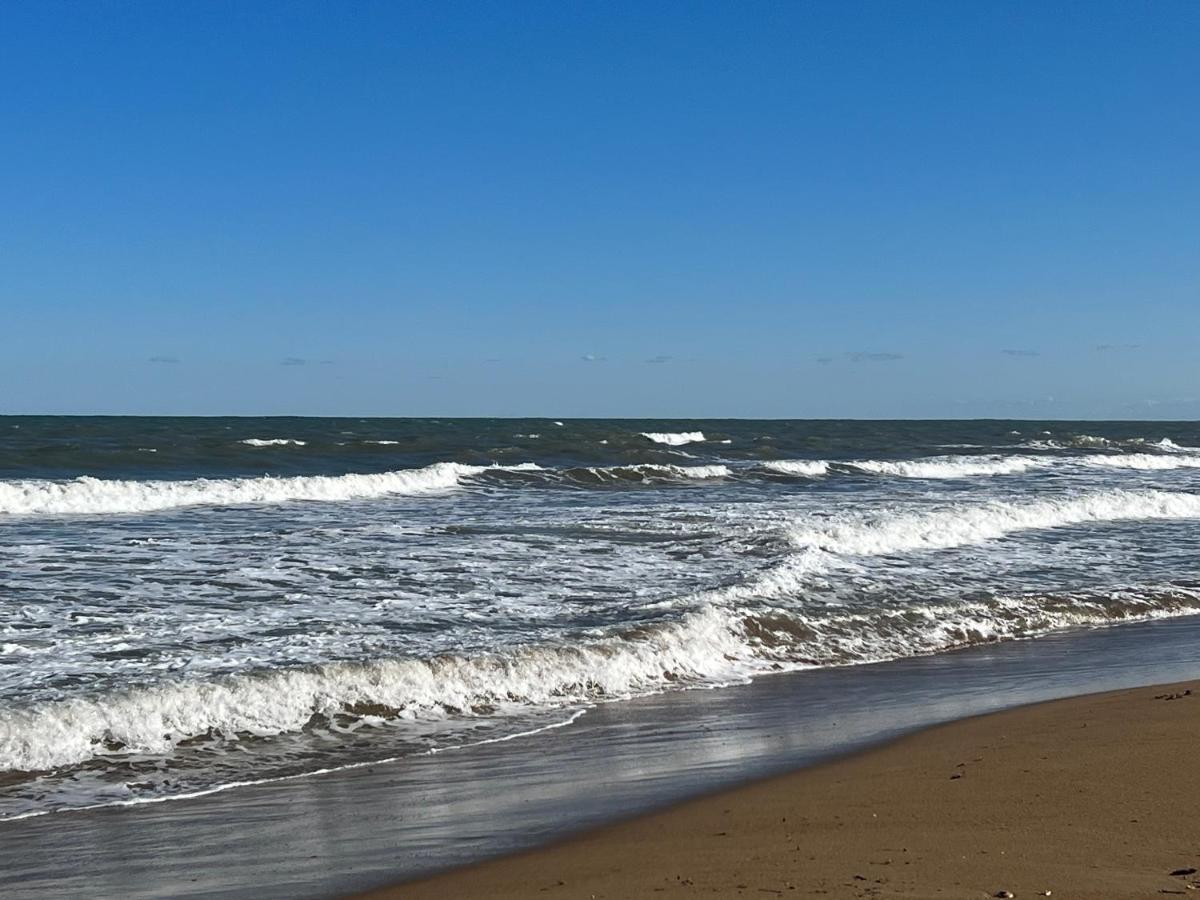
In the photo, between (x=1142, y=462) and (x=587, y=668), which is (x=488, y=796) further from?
(x=1142, y=462)

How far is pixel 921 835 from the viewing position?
15.0ft

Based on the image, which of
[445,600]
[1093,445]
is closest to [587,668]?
[445,600]

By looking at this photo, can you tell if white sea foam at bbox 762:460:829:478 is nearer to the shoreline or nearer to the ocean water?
the ocean water

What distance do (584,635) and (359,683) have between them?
2.16 metres

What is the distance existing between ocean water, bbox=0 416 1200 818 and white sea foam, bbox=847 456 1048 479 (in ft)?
26.0

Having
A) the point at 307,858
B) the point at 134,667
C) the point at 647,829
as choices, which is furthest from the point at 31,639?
the point at 647,829

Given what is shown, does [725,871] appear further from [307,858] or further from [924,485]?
[924,485]

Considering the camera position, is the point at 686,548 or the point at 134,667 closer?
the point at 134,667

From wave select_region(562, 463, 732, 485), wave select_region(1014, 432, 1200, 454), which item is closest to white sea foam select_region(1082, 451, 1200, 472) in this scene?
wave select_region(1014, 432, 1200, 454)

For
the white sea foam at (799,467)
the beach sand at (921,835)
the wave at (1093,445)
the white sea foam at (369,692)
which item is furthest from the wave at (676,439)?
the beach sand at (921,835)

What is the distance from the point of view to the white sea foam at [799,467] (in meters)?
33.2

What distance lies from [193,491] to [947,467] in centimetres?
2364

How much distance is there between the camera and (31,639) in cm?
850

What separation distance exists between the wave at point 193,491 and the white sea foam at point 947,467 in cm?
1437
